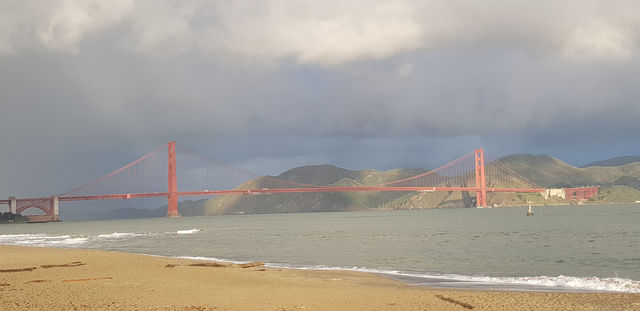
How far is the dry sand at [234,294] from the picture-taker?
42.5 feet

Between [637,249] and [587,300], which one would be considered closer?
[587,300]

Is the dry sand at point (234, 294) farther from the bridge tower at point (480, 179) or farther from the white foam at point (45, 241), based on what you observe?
the bridge tower at point (480, 179)

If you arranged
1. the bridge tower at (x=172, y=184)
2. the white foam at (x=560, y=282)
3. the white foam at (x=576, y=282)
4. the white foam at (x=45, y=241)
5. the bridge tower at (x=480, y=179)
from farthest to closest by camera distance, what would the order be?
1. the bridge tower at (x=480, y=179)
2. the bridge tower at (x=172, y=184)
3. the white foam at (x=45, y=241)
4. the white foam at (x=560, y=282)
5. the white foam at (x=576, y=282)

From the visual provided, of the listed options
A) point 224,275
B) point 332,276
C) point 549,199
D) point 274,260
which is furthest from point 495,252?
point 549,199

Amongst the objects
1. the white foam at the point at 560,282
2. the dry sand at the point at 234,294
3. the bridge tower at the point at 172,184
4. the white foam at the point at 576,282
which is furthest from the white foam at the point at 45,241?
the bridge tower at the point at 172,184

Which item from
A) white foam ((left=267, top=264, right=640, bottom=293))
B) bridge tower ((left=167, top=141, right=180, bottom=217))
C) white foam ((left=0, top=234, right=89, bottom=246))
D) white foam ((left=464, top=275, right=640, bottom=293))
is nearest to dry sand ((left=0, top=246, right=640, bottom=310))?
white foam ((left=267, top=264, right=640, bottom=293))

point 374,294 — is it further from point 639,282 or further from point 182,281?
point 639,282

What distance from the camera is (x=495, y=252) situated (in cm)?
3164

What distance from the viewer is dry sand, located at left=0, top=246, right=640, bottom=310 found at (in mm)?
12953

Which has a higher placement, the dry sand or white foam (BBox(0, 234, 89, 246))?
the dry sand

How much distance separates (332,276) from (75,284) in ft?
27.6

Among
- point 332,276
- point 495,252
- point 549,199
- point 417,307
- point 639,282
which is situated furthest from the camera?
point 549,199

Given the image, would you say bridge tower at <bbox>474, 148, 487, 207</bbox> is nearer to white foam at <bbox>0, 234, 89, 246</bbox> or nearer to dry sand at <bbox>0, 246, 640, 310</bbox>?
white foam at <bbox>0, 234, 89, 246</bbox>

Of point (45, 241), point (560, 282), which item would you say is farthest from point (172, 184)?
point (560, 282)
